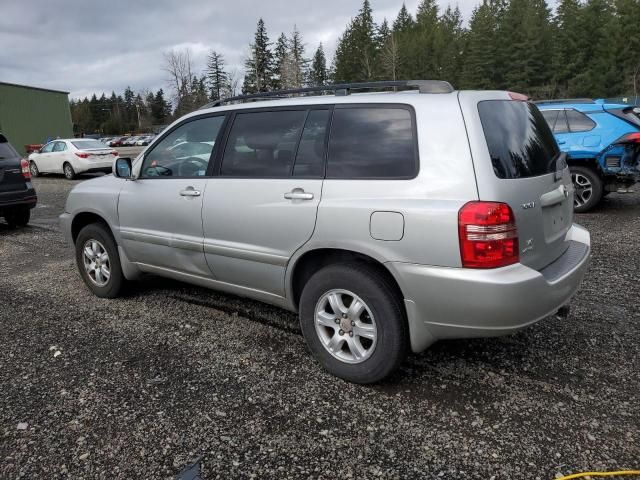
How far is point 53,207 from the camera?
1131 centimetres

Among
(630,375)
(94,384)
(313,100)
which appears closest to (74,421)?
(94,384)

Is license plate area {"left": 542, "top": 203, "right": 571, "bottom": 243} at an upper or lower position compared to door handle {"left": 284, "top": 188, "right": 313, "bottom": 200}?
lower

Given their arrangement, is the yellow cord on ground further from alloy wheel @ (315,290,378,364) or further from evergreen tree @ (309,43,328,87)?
evergreen tree @ (309,43,328,87)

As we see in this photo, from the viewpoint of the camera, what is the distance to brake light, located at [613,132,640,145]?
7695mm

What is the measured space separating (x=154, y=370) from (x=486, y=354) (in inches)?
90.4

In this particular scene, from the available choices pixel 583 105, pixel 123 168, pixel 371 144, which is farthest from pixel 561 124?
pixel 123 168

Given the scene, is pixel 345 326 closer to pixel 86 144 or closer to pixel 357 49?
pixel 86 144

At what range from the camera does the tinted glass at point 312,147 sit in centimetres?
316

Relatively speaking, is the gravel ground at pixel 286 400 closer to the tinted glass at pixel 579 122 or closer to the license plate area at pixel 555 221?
the license plate area at pixel 555 221

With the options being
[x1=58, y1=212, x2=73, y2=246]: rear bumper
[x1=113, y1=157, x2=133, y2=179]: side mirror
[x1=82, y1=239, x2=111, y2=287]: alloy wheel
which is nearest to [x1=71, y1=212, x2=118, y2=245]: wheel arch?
[x1=58, y1=212, x2=73, y2=246]: rear bumper

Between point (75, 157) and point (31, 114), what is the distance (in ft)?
87.4

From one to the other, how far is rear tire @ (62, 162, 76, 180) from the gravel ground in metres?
13.9

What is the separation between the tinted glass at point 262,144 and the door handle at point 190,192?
10.5 inches

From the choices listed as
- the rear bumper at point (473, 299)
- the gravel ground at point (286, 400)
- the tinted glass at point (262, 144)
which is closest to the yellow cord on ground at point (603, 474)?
the gravel ground at point (286, 400)
